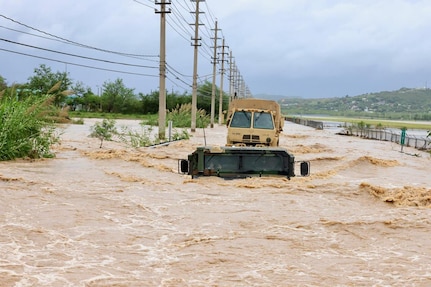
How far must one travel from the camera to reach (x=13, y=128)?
20.6m

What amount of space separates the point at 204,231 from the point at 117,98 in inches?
3818

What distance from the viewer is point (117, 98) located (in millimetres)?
105500

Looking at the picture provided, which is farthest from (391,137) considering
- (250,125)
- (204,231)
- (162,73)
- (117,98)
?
(117,98)

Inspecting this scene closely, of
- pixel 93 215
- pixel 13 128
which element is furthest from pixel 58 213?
pixel 13 128

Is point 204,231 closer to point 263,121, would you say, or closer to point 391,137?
point 263,121

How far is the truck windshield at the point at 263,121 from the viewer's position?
23.1 m

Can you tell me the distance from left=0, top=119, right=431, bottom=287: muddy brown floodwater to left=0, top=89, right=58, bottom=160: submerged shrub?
5.79 ft

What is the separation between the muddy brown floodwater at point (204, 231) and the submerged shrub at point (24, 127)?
1.77 metres

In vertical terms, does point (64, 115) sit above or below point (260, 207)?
above

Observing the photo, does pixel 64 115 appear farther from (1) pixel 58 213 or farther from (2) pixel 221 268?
(2) pixel 221 268

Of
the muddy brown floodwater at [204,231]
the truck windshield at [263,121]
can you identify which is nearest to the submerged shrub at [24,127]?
the muddy brown floodwater at [204,231]

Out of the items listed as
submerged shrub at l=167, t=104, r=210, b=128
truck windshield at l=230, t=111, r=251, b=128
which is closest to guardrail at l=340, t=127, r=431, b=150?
submerged shrub at l=167, t=104, r=210, b=128

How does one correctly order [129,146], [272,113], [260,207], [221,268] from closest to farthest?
[221,268], [260,207], [272,113], [129,146]

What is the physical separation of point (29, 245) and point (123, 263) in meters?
1.87
